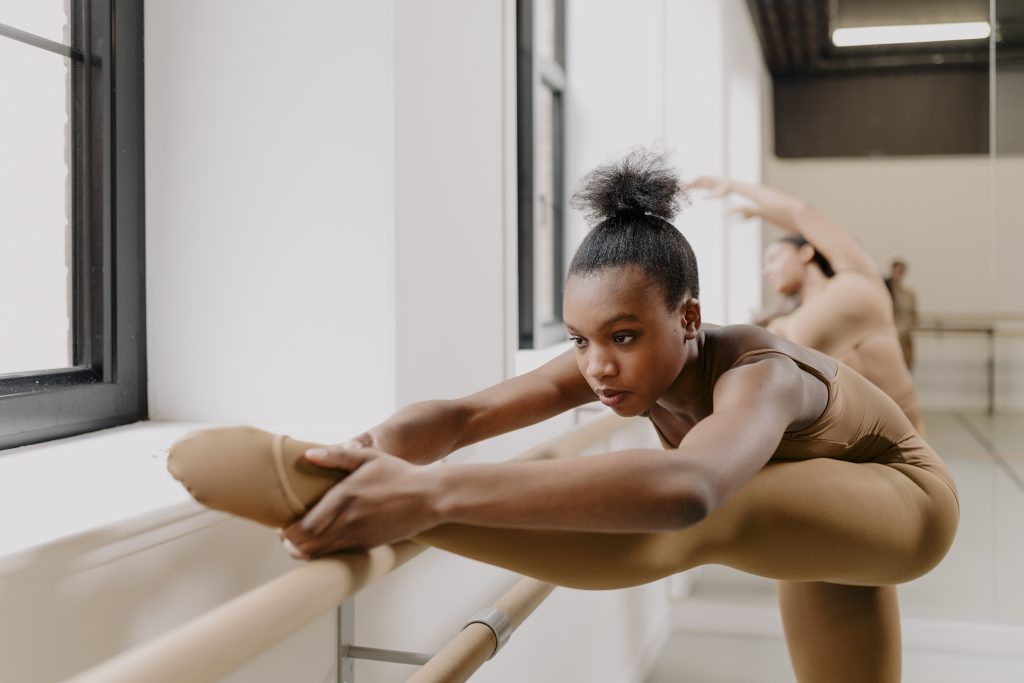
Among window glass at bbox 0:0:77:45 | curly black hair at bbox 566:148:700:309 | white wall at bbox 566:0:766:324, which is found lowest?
curly black hair at bbox 566:148:700:309

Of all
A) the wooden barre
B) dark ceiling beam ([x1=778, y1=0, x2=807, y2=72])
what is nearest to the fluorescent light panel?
dark ceiling beam ([x1=778, y1=0, x2=807, y2=72])

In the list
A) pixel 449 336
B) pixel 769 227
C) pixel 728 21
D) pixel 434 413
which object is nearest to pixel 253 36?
pixel 449 336

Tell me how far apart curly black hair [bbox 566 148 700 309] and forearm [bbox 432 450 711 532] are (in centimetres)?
29

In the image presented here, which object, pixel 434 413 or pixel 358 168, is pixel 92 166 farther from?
pixel 434 413

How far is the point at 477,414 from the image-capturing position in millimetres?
1056

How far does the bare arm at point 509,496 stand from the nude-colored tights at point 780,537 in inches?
1.1

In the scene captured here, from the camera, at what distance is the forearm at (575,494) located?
664 mm

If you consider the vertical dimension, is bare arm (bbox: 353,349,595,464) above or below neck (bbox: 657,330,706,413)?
below

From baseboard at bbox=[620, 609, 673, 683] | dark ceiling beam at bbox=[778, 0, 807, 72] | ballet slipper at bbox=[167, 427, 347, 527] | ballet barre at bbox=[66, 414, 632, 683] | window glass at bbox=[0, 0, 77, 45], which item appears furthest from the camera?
dark ceiling beam at bbox=[778, 0, 807, 72]

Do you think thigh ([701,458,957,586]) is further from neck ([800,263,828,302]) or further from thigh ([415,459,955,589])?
neck ([800,263,828,302])

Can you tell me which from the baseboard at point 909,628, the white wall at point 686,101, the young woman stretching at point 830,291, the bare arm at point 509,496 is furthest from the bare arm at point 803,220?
the bare arm at point 509,496

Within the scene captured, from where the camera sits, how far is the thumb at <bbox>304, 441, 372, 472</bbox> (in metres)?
0.67

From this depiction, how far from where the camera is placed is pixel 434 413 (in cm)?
97

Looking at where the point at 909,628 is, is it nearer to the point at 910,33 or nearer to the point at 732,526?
the point at 910,33
